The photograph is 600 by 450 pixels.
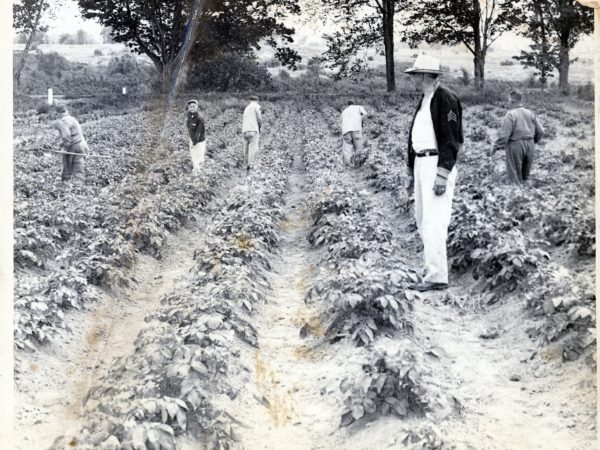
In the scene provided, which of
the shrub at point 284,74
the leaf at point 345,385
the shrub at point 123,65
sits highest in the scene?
the shrub at point 284,74

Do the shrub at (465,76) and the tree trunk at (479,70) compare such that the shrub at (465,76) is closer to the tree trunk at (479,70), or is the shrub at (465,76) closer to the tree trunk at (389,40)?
the tree trunk at (479,70)

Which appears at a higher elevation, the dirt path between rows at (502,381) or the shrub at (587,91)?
the shrub at (587,91)

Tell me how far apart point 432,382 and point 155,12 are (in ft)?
11.4

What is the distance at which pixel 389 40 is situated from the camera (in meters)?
5.66

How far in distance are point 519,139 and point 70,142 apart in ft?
17.1

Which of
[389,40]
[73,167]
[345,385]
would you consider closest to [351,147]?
[73,167]

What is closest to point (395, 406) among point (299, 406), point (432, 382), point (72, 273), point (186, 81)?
point (432, 382)

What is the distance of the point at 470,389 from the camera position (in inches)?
134

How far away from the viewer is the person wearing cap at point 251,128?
10.0m

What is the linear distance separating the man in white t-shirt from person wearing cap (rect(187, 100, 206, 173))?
2454 mm

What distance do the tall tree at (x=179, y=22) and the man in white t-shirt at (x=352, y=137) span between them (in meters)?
5.63

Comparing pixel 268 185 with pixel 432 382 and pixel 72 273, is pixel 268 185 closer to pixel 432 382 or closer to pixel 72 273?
pixel 72 273

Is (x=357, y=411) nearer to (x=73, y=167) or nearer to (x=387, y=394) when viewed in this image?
(x=387, y=394)

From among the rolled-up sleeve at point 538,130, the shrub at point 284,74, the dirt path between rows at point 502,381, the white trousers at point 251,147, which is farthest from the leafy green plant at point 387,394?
the white trousers at point 251,147
